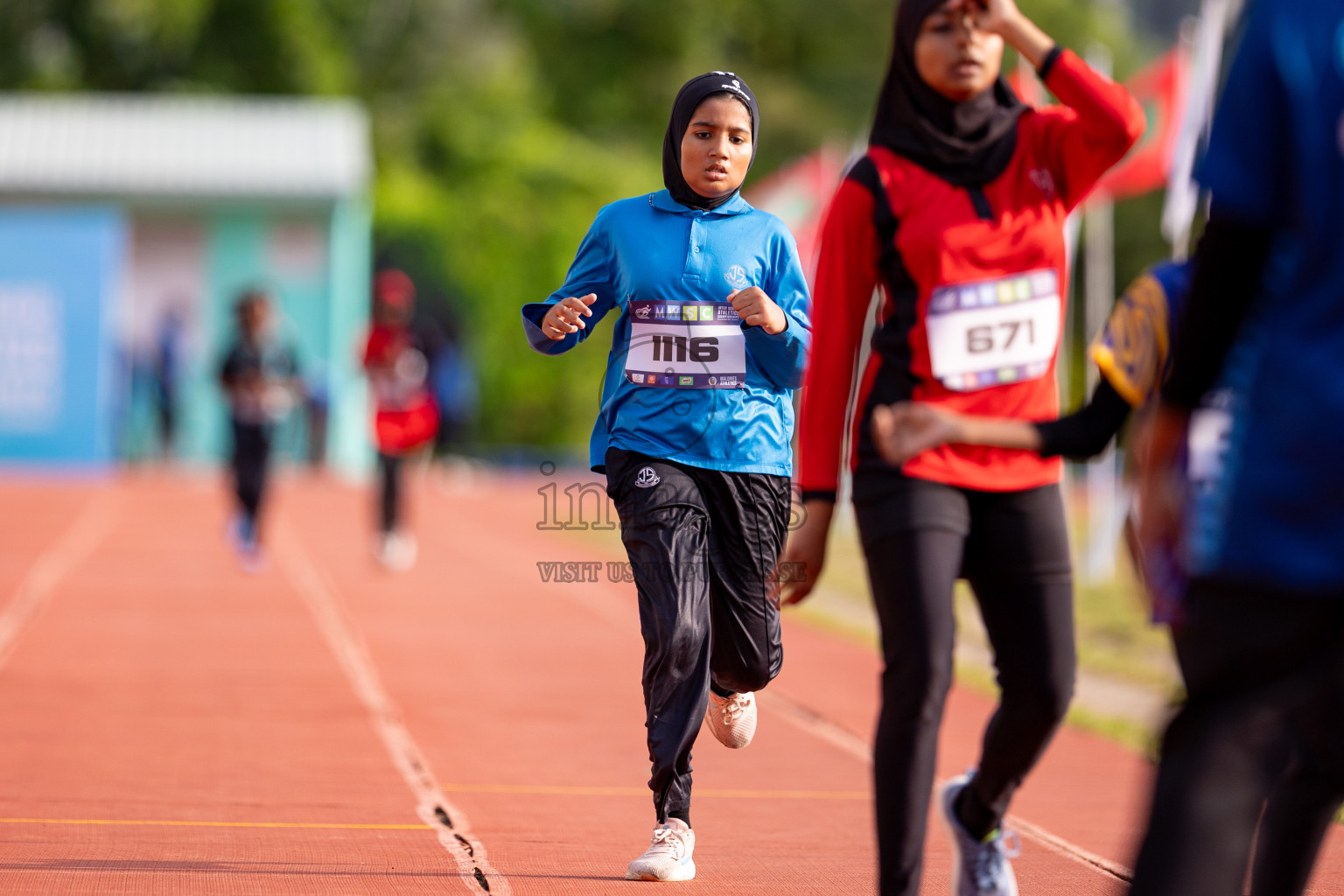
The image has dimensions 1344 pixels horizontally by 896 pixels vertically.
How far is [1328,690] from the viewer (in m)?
2.48

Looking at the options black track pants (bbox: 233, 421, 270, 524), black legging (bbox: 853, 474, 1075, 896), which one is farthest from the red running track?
black track pants (bbox: 233, 421, 270, 524)

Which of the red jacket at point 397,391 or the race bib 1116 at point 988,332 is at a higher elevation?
the race bib 1116 at point 988,332

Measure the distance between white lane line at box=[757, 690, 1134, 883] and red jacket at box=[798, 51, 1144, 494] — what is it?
3.39ft

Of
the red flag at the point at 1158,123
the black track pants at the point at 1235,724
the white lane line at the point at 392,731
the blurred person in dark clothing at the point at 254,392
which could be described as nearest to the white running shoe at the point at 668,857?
the white lane line at the point at 392,731

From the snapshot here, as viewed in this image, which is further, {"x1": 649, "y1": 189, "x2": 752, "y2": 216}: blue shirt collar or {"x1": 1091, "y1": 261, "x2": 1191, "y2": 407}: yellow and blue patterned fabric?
{"x1": 649, "y1": 189, "x2": 752, "y2": 216}: blue shirt collar

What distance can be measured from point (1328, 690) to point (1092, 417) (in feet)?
2.40

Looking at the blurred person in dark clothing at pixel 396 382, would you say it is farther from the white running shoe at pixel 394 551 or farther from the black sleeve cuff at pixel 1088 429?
the black sleeve cuff at pixel 1088 429

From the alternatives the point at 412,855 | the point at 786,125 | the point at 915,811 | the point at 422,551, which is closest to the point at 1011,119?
the point at 915,811

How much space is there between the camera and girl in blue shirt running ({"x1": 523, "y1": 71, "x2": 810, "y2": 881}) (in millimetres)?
4559

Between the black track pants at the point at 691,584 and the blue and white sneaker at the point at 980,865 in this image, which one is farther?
the black track pants at the point at 691,584

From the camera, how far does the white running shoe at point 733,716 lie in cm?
491

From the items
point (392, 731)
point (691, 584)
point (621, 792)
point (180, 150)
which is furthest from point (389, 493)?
point (180, 150)

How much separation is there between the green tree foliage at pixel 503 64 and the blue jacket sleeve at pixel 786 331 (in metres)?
27.5

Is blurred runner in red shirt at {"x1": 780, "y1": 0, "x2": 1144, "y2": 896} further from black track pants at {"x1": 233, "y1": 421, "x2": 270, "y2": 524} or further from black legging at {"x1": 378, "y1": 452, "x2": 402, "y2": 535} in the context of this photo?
black track pants at {"x1": 233, "y1": 421, "x2": 270, "y2": 524}
